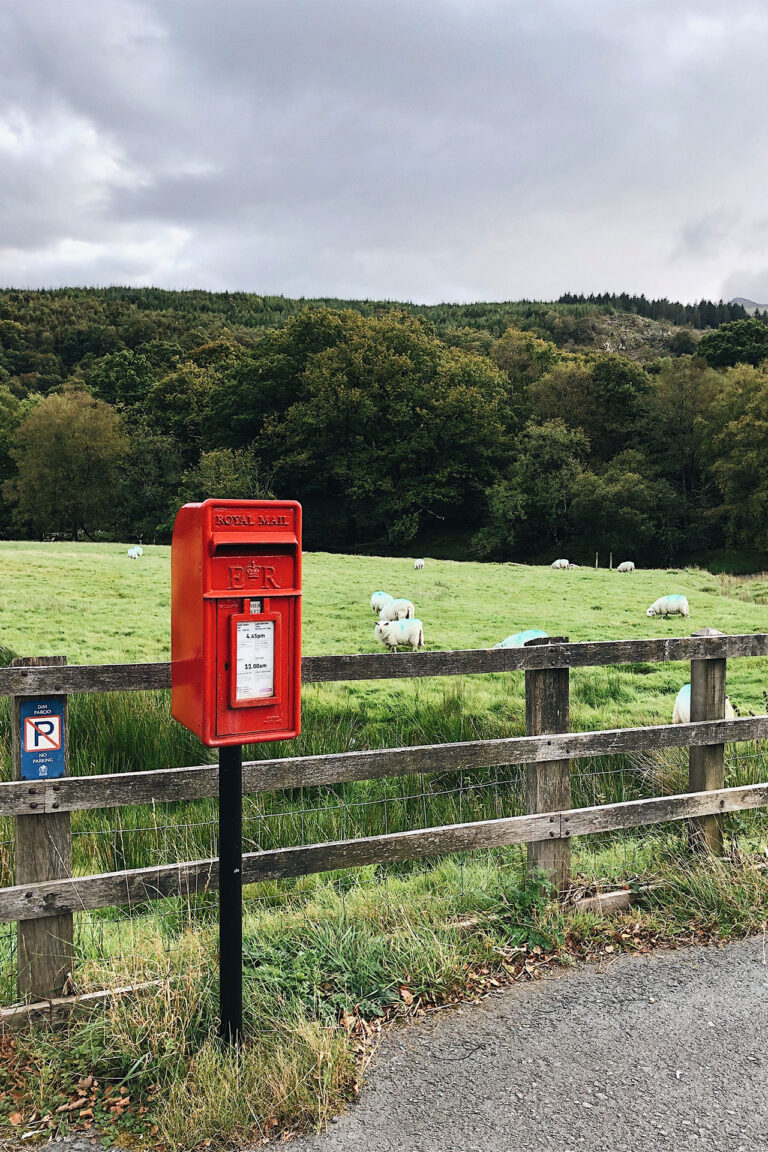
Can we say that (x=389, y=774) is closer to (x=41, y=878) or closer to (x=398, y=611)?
(x=41, y=878)

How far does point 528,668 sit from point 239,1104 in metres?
2.39

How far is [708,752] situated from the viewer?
502 centimetres

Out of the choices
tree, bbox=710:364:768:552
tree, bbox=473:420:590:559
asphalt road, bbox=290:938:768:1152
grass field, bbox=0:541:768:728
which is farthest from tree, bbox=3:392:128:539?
asphalt road, bbox=290:938:768:1152

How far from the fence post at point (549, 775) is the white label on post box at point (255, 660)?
5.69 ft

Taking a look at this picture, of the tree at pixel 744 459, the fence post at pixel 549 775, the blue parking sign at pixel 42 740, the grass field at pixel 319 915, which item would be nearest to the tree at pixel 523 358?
the tree at pixel 744 459

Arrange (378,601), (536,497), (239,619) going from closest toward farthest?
1. (239,619)
2. (378,601)
3. (536,497)

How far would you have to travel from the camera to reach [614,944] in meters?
4.27

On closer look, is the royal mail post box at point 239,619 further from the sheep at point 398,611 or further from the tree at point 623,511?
the tree at point 623,511

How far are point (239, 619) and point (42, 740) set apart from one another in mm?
1128

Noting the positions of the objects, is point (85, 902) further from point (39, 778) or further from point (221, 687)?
point (221, 687)

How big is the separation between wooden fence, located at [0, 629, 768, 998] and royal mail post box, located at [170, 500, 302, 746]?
0.68 metres

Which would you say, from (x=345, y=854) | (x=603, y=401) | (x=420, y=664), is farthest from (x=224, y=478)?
(x=345, y=854)

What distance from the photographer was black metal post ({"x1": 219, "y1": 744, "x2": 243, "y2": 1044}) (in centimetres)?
318

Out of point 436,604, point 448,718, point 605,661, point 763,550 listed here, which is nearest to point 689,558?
point 763,550
